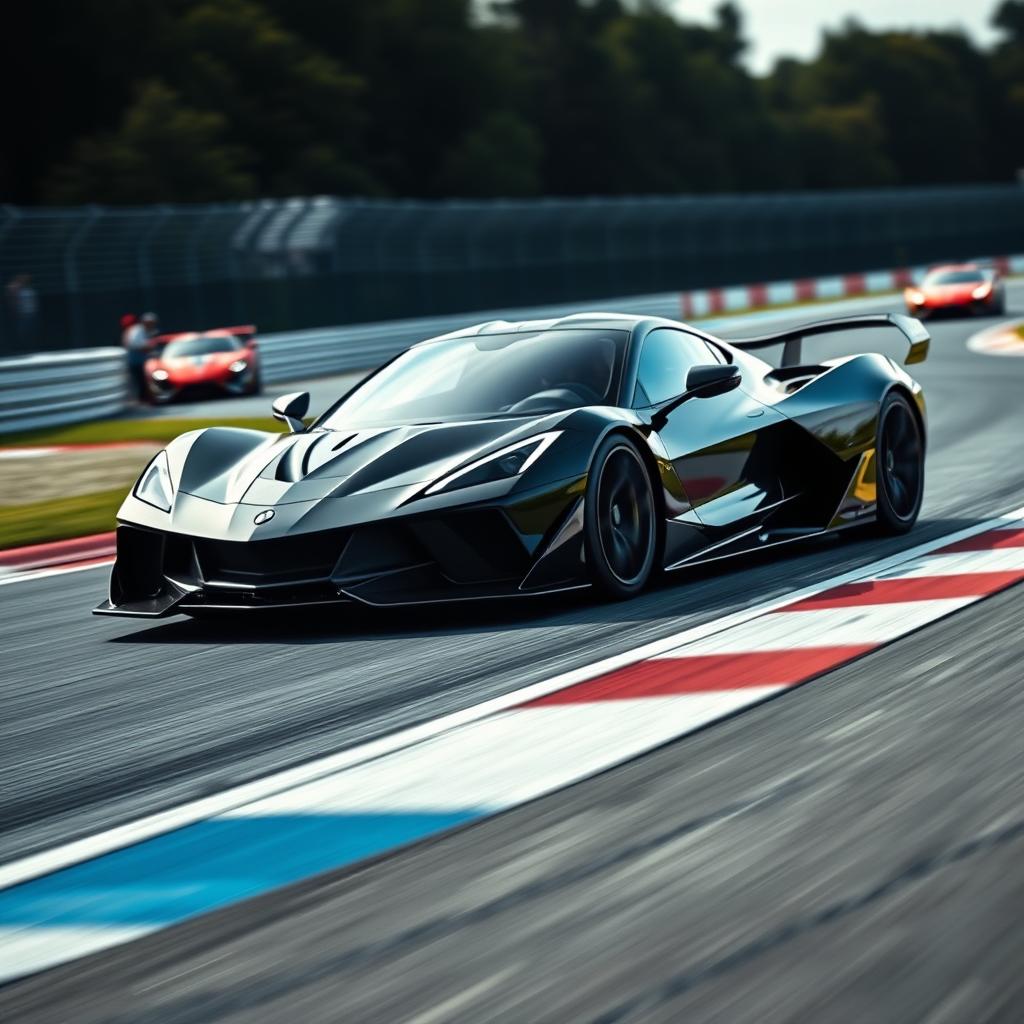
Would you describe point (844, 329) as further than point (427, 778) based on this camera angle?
Yes

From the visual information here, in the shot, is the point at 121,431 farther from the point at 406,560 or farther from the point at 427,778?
the point at 427,778

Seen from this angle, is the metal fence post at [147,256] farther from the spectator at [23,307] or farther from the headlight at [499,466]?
the headlight at [499,466]

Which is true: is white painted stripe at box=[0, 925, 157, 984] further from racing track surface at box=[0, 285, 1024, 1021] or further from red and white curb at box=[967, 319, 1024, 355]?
red and white curb at box=[967, 319, 1024, 355]

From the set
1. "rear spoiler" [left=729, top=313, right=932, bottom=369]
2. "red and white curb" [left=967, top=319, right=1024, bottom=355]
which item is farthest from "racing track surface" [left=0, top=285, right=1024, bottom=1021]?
"red and white curb" [left=967, top=319, right=1024, bottom=355]

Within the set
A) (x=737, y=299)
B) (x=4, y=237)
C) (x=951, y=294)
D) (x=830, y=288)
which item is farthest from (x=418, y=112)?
(x=4, y=237)

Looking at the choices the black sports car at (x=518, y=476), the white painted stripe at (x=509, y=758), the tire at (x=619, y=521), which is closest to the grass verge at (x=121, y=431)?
the black sports car at (x=518, y=476)

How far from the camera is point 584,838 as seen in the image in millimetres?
3893

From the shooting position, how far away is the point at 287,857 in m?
3.94

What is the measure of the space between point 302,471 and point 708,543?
1664mm

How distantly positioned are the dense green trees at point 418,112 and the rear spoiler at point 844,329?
3810cm

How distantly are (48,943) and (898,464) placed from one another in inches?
241

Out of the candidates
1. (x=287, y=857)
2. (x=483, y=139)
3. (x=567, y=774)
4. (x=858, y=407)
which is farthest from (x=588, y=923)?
(x=483, y=139)

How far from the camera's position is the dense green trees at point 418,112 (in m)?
49.6

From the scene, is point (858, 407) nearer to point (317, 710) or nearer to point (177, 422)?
point (317, 710)
